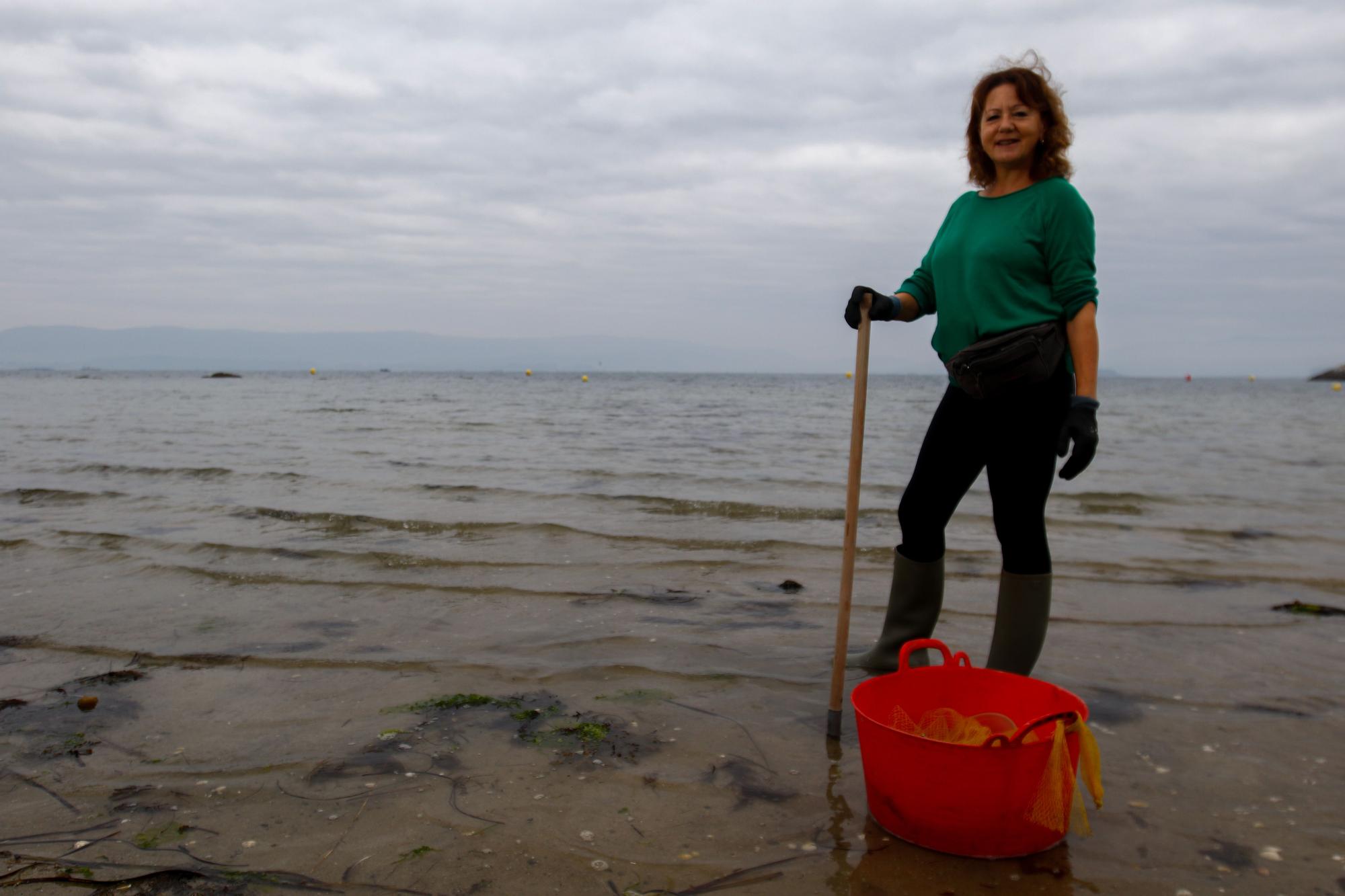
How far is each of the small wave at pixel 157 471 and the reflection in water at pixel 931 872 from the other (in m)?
9.13

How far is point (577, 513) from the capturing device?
805 centimetres

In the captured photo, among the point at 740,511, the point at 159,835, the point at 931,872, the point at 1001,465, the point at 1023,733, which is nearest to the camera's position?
the point at 1023,733

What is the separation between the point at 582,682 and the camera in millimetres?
3869

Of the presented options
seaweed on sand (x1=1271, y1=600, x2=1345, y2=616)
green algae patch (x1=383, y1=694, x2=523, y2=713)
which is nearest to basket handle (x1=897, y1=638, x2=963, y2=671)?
green algae patch (x1=383, y1=694, x2=523, y2=713)

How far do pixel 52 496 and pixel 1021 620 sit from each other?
8.79 metres

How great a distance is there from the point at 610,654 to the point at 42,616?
9.64 ft

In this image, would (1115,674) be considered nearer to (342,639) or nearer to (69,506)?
(342,639)

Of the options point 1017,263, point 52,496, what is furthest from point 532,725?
point 52,496

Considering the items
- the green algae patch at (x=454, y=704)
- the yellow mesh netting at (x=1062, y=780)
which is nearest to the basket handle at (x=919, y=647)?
the yellow mesh netting at (x=1062, y=780)

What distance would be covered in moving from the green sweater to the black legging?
0.23m

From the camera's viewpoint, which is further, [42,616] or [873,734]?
[42,616]

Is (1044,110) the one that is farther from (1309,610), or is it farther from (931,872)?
(1309,610)

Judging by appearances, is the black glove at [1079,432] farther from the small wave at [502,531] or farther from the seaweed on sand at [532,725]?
the small wave at [502,531]

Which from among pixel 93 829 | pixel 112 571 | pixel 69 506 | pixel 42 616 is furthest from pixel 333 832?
pixel 69 506
